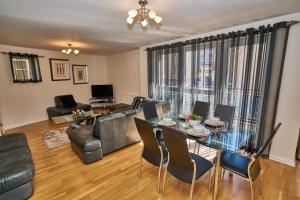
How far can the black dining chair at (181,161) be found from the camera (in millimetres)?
1581

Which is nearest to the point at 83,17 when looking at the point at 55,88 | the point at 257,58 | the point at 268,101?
the point at 257,58

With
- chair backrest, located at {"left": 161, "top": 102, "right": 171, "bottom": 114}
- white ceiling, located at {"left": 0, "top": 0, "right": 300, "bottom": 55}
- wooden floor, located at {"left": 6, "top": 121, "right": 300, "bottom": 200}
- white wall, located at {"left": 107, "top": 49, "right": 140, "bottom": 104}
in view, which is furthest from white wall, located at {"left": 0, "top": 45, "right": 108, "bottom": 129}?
chair backrest, located at {"left": 161, "top": 102, "right": 171, "bottom": 114}

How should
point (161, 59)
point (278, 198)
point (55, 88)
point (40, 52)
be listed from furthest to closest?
1. point (55, 88)
2. point (40, 52)
3. point (161, 59)
4. point (278, 198)

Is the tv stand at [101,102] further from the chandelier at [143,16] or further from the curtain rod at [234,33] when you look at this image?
the chandelier at [143,16]

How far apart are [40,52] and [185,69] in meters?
4.77

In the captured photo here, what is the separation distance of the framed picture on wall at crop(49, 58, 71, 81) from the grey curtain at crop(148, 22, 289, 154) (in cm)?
394

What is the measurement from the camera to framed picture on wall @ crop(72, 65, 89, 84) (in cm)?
630

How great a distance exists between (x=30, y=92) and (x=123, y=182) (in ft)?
15.3

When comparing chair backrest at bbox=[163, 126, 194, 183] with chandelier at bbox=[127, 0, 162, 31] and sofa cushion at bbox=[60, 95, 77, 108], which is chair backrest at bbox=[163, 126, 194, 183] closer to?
chandelier at bbox=[127, 0, 162, 31]

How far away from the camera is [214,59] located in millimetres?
3350

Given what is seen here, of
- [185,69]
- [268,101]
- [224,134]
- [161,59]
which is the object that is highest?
[161,59]

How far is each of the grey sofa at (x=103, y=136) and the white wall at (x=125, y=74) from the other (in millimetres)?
2861

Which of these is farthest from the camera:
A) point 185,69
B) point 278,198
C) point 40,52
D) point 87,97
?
point 87,97

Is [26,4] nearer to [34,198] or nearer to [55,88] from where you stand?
[34,198]
